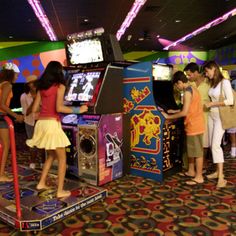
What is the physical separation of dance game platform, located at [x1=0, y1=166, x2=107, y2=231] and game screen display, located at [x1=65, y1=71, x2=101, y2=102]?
3.57 ft

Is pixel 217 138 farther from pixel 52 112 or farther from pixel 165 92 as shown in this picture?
pixel 52 112

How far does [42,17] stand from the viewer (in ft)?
25.7

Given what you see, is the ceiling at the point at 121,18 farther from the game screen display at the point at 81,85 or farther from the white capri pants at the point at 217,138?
the white capri pants at the point at 217,138

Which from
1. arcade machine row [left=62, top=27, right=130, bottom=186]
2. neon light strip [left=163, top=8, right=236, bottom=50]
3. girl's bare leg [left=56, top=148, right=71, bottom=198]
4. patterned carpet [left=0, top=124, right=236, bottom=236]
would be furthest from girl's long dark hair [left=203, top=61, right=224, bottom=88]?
neon light strip [left=163, top=8, right=236, bottom=50]

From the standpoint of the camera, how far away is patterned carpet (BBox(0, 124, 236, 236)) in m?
2.41

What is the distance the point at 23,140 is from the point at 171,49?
359 inches

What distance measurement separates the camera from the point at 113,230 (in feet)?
7.95

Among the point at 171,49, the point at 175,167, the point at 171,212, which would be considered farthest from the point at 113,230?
the point at 171,49

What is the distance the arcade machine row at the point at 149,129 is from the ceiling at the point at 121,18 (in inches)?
143

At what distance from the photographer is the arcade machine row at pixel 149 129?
3.60 metres

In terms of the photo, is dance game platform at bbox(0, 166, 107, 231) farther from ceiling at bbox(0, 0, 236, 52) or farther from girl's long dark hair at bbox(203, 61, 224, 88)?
ceiling at bbox(0, 0, 236, 52)

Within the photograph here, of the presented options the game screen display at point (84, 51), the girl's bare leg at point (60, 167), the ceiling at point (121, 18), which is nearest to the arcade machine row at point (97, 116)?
the game screen display at point (84, 51)

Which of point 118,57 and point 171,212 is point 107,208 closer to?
point 171,212

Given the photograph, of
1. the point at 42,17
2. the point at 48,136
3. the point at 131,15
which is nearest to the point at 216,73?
the point at 48,136
